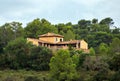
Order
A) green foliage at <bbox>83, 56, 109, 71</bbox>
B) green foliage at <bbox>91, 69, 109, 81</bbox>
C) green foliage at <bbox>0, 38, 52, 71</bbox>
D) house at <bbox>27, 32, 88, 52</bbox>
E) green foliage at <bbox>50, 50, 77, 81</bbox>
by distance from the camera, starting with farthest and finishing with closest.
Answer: house at <bbox>27, 32, 88, 52</bbox> < green foliage at <bbox>0, 38, 52, 71</bbox> < green foliage at <bbox>83, 56, 109, 71</bbox> < green foliage at <bbox>50, 50, 77, 81</bbox> < green foliage at <bbox>91, 69, 109, 81</bbox>

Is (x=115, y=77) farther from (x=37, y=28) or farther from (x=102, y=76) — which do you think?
(x=37, y=28)

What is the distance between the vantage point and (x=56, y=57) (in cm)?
3925

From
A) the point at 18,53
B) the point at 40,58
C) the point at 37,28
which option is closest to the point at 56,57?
the point at 40,58

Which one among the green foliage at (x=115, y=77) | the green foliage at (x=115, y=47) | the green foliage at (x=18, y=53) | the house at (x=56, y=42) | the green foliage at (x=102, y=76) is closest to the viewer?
the green foliage at (x=115, y=77)

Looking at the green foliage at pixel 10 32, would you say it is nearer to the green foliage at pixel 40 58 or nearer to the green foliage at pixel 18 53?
the green foliage at pixel 18 53

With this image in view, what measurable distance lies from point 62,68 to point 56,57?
1.56 meters

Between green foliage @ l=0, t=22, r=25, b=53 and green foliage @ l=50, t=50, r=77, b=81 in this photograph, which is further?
green foliage @ l=0, t=22, r=25, b=53

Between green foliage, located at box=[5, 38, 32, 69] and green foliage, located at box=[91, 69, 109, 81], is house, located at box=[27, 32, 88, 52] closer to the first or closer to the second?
green foliage, located at box=[5, 38, 32, 69]

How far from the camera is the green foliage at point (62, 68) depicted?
37406 mm

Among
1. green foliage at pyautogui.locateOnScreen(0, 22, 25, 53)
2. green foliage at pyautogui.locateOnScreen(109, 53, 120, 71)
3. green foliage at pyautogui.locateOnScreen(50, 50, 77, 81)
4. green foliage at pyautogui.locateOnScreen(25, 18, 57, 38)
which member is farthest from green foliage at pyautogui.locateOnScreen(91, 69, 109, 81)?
green foliage at pyautogui.locateOnScreen(25, 18, 57, 38)

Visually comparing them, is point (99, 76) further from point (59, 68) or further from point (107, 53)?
point (107, 53)

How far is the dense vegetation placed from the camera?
3747 cm

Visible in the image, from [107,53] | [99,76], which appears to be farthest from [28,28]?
[99,76]

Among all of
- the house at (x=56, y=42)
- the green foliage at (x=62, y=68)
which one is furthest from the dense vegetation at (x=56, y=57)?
the house at (x=56, y=42)
